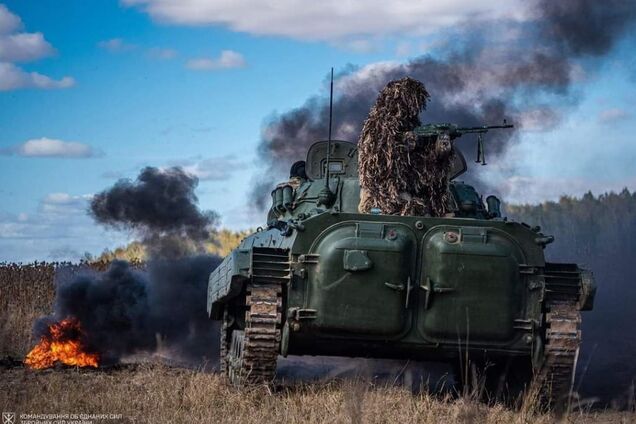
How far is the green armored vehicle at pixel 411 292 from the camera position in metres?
11.9

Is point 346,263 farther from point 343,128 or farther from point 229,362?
point 343,128

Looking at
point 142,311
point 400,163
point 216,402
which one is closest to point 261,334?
point 216,402

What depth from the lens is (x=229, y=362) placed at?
1439 centimetres

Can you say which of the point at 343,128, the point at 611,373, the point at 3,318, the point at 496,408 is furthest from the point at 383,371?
the point at 3,318

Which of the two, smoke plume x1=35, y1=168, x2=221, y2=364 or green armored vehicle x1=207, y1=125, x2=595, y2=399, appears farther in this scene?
smoke plume x1=35, y1=168, x2=221, y2=364

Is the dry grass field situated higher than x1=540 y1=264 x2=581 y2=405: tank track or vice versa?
x1=540 y1=264 x2=581 y2=405: tank track

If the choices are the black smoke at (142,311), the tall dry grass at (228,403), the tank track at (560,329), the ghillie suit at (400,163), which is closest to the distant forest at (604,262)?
the tank track at (560,329)

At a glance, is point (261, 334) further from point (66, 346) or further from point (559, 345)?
point (66, 346)

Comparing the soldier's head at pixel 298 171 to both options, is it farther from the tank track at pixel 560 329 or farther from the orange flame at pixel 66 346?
the tank track at pixel 560 329

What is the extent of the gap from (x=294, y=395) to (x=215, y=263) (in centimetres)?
1151

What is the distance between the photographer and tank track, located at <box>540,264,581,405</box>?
12109 millimetres

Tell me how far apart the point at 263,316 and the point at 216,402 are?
100 cm

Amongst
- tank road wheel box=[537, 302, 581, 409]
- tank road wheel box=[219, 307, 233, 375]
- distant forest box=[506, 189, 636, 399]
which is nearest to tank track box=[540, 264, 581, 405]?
tank road wheel box=[537, 302, 581, 409]

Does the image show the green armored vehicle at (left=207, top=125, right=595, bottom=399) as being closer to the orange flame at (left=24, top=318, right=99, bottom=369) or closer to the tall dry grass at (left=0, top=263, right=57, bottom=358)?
the orange flame at (left=24, top=318, right=99, bottom=369)
